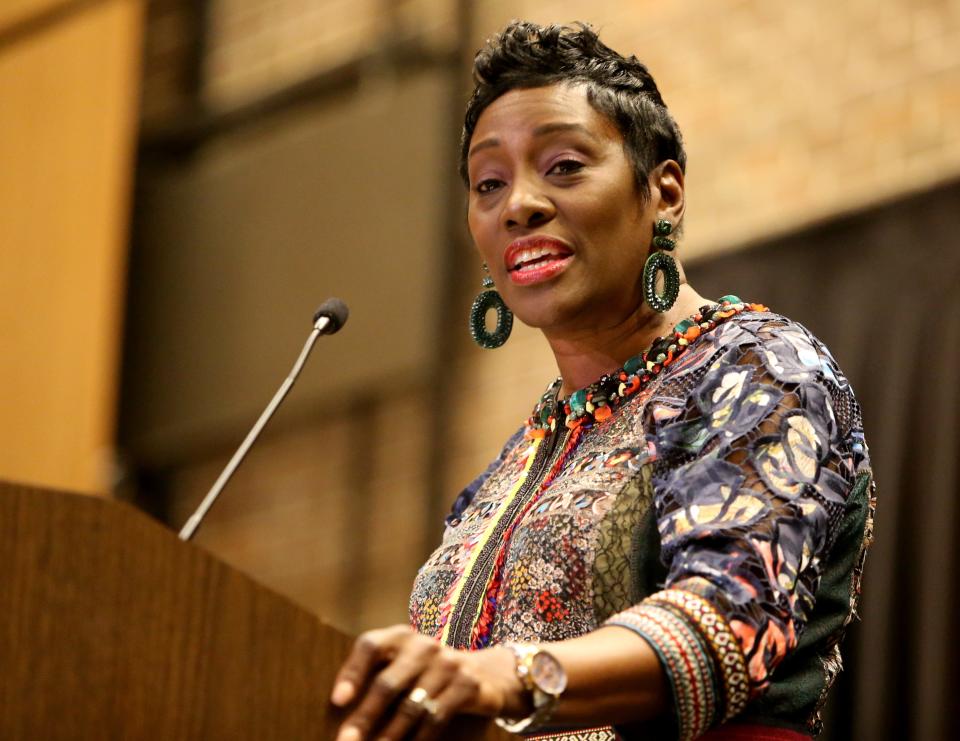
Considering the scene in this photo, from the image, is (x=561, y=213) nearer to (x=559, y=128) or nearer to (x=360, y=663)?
(x=559, y=128)

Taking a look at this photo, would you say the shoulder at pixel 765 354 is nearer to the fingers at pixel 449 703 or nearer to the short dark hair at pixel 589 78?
the short dark hair at pixel 589 78

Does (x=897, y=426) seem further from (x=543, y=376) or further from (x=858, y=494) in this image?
(x=858, y=494)

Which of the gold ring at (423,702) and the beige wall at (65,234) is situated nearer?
the gold ring at (423,702)

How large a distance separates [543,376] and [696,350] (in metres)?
3.09

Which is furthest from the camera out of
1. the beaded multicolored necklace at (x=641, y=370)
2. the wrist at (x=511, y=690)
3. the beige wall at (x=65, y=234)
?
the beige wall at (x=65, y=234)

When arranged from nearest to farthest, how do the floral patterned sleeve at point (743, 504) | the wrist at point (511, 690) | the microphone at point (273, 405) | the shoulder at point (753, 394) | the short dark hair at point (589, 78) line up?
the wrist at point (511, 690) → the floral patterned sleeve at point (743, 504) → the shoulder at point (753, 394) → the short dark hair at point (589, 78) → the microphone at point (273, 405)

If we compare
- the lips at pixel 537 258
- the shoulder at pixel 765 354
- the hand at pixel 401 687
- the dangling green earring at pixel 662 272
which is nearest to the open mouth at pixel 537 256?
the lips at pixel 537 258

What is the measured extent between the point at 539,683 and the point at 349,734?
196 millimetres

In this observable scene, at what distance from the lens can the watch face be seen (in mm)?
1519

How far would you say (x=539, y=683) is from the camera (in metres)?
1.52

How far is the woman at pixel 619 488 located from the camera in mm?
1553

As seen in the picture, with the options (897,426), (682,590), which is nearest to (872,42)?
(897,426)

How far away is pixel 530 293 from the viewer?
6.92ft

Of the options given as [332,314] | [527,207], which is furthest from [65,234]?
[527,207]
